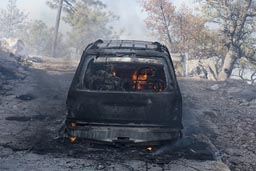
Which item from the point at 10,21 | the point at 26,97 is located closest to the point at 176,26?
the point at 26,97

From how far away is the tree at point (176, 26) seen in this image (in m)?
21.7

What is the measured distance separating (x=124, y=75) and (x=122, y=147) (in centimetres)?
154

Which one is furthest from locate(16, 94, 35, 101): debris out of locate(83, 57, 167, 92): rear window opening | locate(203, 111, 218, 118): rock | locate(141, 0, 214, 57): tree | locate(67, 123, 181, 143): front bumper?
locate(141, 0, 214, 57): tree

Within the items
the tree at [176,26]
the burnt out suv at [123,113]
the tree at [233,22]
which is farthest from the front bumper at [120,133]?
the tree at [176,26]

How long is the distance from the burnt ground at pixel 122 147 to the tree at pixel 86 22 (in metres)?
29.3

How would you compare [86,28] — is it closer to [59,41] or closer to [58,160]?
[59,41]

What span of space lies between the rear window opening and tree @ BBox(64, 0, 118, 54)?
1321 inches

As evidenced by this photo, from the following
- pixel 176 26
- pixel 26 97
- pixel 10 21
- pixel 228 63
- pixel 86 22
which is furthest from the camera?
pixel 10 21

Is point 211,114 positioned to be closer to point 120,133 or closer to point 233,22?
point 120,133

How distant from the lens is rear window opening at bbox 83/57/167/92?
502cm

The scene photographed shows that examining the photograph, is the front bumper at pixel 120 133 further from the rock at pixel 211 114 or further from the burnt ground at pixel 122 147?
the rock at pixel 211 114

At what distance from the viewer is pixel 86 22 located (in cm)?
4131

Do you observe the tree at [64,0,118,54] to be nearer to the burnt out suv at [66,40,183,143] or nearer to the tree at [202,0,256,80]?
the tree at [202,0,256,80]

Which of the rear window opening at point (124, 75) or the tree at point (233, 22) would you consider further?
the tree at point (233, 22)
